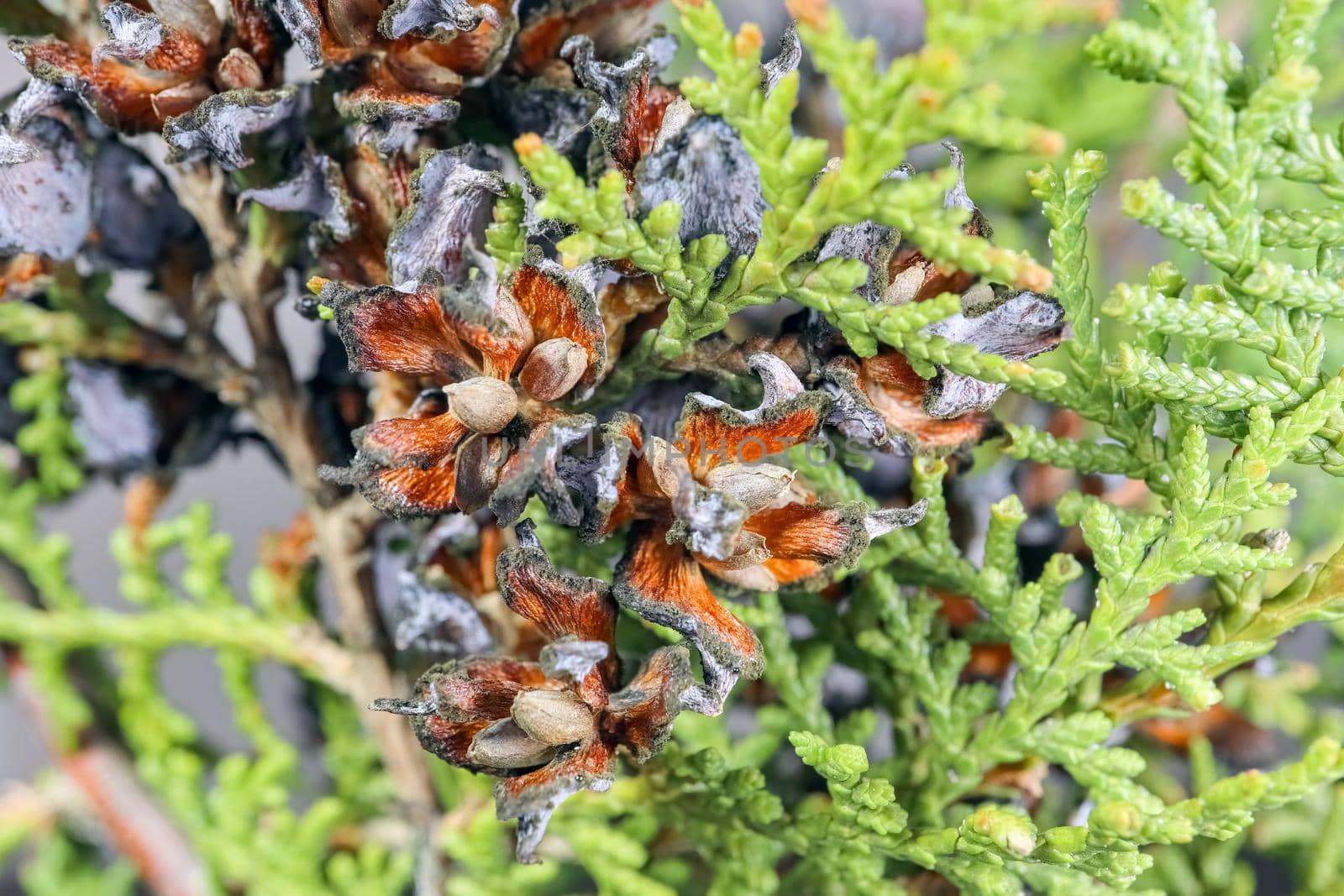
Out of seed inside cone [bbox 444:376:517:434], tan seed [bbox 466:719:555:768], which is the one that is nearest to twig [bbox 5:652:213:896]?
tan seed [bbox 466:719:555:768]

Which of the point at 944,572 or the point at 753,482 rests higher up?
the point at 753,482

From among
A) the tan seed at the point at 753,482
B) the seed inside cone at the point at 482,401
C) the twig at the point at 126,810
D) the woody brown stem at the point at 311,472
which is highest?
the seed inside cone at the point at 482,401

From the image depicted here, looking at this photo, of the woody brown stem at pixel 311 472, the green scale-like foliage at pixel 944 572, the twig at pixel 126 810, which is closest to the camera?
the green scale-like foliage at pixel 944 572

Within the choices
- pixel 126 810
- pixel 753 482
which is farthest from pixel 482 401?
pixel 126 810

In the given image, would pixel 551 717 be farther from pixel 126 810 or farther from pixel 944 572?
pixel 126 810

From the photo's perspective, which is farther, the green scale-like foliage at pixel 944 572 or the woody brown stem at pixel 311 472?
the woody brown stem at pixel 311 472

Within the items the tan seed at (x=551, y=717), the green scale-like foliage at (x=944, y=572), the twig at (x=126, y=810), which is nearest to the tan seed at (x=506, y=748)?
the tan seed at (x=551, y=717)

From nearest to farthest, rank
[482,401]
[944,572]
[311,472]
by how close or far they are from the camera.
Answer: [482,401], [944,572], [311,472]

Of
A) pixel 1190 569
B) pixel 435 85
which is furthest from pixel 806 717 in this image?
pixel 435 85

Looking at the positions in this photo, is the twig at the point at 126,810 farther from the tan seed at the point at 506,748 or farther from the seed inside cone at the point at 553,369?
the seed inside cone at the point at 553,369

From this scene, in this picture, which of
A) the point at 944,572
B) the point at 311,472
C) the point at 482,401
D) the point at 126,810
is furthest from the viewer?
the point at 126,810

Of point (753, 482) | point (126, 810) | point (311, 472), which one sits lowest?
point (126, 810)
